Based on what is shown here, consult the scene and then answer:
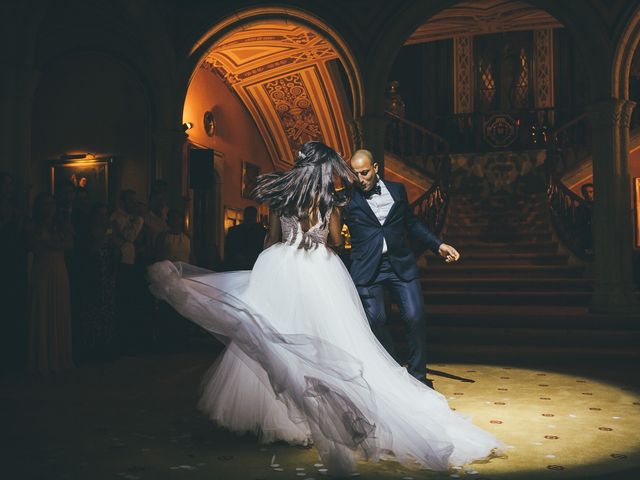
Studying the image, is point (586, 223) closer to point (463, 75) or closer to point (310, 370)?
point (463, 75)

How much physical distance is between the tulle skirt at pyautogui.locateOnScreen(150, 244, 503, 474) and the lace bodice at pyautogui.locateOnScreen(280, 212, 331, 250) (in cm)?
4

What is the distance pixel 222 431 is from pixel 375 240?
5.33 feet

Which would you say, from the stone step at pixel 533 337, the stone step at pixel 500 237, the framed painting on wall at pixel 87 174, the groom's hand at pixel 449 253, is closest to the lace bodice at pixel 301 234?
the groom's hand at pixel 449 253

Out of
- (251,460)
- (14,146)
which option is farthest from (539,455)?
(14,146)

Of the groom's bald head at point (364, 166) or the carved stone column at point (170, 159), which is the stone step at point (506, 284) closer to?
the carved stone column at point (170, 159)

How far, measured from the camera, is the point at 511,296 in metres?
9.84

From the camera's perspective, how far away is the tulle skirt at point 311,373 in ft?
9.98

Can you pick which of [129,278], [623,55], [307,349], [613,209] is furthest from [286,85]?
[307,349]

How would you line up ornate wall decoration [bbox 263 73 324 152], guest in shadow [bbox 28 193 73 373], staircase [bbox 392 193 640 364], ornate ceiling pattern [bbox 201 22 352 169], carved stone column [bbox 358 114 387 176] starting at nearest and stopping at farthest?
1. guest in shadow [bbox 28 193 73 373]
2. staircase [bbox 392 193 640 364]
3. carved stone column [bbox 358 114 387 176]
4. ornate ceiling pattern [bbox 201 22 352 169]
5. ornate wall decoration [bbox 263 73 324 152]

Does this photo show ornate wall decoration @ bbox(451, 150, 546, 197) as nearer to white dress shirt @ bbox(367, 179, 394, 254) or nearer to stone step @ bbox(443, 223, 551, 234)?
stone step @ bbox(443, 223, 551, 234)

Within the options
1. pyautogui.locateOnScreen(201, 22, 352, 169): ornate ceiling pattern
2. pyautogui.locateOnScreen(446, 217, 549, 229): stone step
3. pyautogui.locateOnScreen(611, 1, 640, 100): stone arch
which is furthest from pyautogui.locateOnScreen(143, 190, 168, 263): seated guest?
pyautogui.locateOnScreen(446, 217, 549, 229): stone step

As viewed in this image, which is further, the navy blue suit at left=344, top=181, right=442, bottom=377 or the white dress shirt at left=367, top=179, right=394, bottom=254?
the white dress shirt at left=367, top=179, right=394, bottom=254

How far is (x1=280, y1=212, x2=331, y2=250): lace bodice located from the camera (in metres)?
3.68

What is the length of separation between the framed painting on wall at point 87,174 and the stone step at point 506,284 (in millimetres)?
5348
